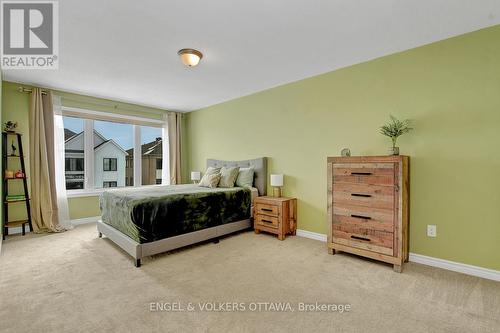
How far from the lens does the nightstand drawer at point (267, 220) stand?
11.5 ft

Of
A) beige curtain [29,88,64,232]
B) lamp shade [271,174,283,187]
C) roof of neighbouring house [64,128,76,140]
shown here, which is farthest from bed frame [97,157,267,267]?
roof of neighbouring house [64,128,76,140]

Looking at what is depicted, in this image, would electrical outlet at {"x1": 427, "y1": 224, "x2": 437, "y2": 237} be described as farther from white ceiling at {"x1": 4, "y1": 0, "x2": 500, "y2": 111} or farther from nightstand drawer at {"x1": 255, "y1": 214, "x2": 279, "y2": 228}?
white ceiling at {"x1": 4, "y1": 0, "x2": 500, "y2": 111}

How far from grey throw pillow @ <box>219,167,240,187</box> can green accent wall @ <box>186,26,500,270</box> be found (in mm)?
1096

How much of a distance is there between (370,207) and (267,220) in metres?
1.53

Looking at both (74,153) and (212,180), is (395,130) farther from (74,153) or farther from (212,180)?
(74,153)

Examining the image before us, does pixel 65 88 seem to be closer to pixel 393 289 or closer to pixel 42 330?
pixel 42 330

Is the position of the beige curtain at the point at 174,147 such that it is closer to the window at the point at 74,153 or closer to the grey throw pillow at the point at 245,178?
the window at the point at 74,153

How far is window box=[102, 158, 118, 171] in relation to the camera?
4.88 m

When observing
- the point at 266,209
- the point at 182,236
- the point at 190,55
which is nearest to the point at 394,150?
the point at 266,209

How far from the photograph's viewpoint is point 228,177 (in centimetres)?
412

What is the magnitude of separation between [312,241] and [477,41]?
2.86 metres

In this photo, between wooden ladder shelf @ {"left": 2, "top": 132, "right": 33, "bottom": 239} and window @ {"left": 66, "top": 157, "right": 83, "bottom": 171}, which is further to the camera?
window @ {"left": 66, "top": 157, "right": 83, "bottom": 171}

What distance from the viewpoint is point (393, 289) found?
2.05m

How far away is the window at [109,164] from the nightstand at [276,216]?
10.8 feet
